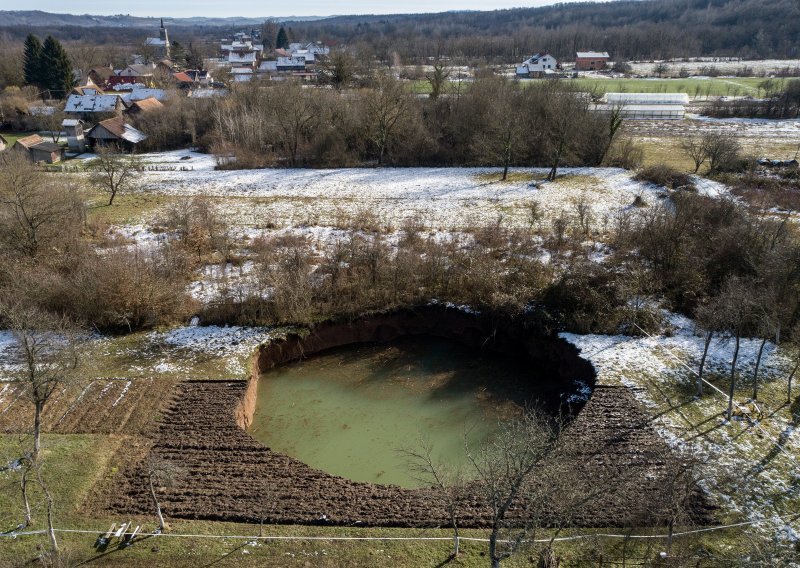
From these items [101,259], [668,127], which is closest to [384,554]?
[101,259]

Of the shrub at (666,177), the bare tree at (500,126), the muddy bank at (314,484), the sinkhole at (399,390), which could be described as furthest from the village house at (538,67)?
the muddy bank at (314,484)

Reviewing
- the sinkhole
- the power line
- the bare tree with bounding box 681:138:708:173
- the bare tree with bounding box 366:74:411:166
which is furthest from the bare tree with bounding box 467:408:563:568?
the bare tree with bounding box 366:74:411:166

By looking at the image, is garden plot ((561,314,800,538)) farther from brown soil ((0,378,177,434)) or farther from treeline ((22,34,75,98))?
treeline ((22,34,75,98))

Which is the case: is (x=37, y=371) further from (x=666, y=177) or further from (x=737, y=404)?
(x=666, y=177)

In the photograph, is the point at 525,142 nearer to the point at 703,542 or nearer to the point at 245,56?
the point at 703,542

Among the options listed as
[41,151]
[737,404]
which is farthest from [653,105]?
[41,151]

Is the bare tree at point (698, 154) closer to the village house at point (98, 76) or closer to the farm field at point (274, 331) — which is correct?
the farm field at point (274, 331)
